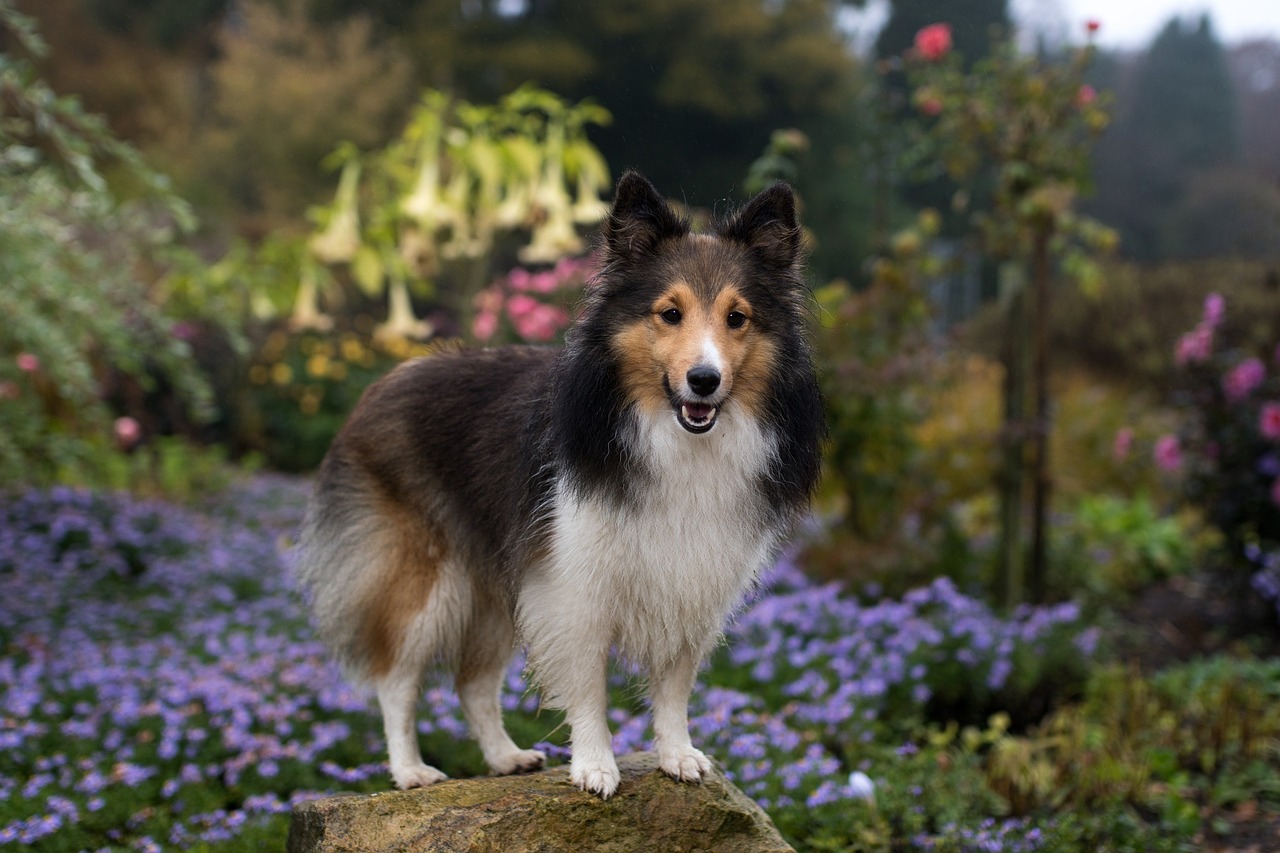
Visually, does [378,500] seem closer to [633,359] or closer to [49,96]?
[633,359]

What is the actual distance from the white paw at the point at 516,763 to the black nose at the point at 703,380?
150 centimetres

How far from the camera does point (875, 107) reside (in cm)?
681

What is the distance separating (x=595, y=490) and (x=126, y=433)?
6.87 m

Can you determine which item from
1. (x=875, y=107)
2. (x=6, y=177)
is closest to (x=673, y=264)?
(x=6, y=177)

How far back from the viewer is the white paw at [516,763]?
3.38m

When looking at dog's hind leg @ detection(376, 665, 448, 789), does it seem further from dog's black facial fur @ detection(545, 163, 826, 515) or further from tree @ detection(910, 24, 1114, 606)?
tree @ detection(910, 24, 1114, 606)

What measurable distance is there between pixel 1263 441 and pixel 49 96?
20.0 feet

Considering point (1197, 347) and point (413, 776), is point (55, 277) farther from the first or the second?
point (1197, 347)

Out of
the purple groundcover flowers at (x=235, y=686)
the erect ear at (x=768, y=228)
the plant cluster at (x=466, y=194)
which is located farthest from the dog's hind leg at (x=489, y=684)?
the plant cluster at (x=466, y=194)

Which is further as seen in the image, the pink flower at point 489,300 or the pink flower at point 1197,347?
the pink flower at point 489,300

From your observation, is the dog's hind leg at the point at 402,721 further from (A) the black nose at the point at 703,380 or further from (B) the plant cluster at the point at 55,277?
(B) the plant cluster at the point at 55,277

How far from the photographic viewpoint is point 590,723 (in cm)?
292

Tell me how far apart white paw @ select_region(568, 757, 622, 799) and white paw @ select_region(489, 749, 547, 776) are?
512 mm

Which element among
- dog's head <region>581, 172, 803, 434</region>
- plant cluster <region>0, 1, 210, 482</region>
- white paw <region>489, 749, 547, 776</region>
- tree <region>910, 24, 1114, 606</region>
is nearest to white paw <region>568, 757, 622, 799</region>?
white paw <region>489, 749, 547, 776</region>
